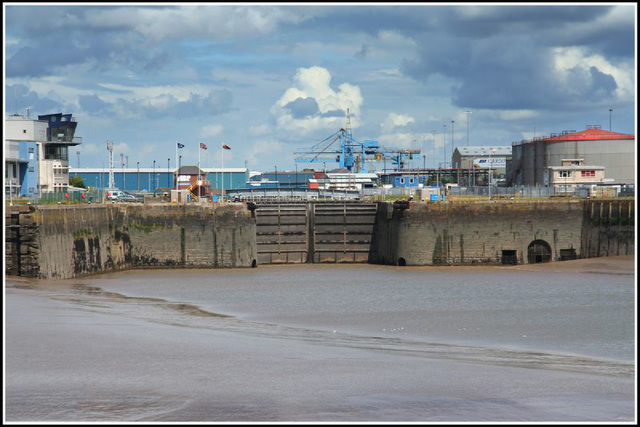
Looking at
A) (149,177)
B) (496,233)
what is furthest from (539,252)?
(149,177)

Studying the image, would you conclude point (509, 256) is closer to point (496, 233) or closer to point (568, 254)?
point (496, 233)

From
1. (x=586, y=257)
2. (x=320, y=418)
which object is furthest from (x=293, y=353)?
(x=586, y=257)

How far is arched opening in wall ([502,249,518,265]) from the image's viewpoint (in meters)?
60.8

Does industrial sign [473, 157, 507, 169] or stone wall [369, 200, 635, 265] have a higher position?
industrial sign [473, 157, 507, 169]

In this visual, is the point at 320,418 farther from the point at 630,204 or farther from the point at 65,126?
the point at 65,126

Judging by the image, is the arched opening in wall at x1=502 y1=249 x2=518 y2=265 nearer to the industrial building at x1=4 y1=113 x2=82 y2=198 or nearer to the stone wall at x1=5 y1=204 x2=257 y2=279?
the stone wall at x1=5 y1=204 x2=257 y2=279

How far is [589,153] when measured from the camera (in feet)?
343

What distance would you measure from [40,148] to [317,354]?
256ft

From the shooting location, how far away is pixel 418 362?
21.8 meters

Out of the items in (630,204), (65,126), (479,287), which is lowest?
(479,287)

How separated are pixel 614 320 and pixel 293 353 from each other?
15.9m

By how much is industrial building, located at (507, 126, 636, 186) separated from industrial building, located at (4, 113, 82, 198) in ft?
177

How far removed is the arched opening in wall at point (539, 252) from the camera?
61094 mm

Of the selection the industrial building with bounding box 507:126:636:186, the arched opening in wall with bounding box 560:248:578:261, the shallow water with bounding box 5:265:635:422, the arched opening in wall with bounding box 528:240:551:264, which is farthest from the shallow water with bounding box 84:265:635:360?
the industrial building with bounding box 507:126:636:186
